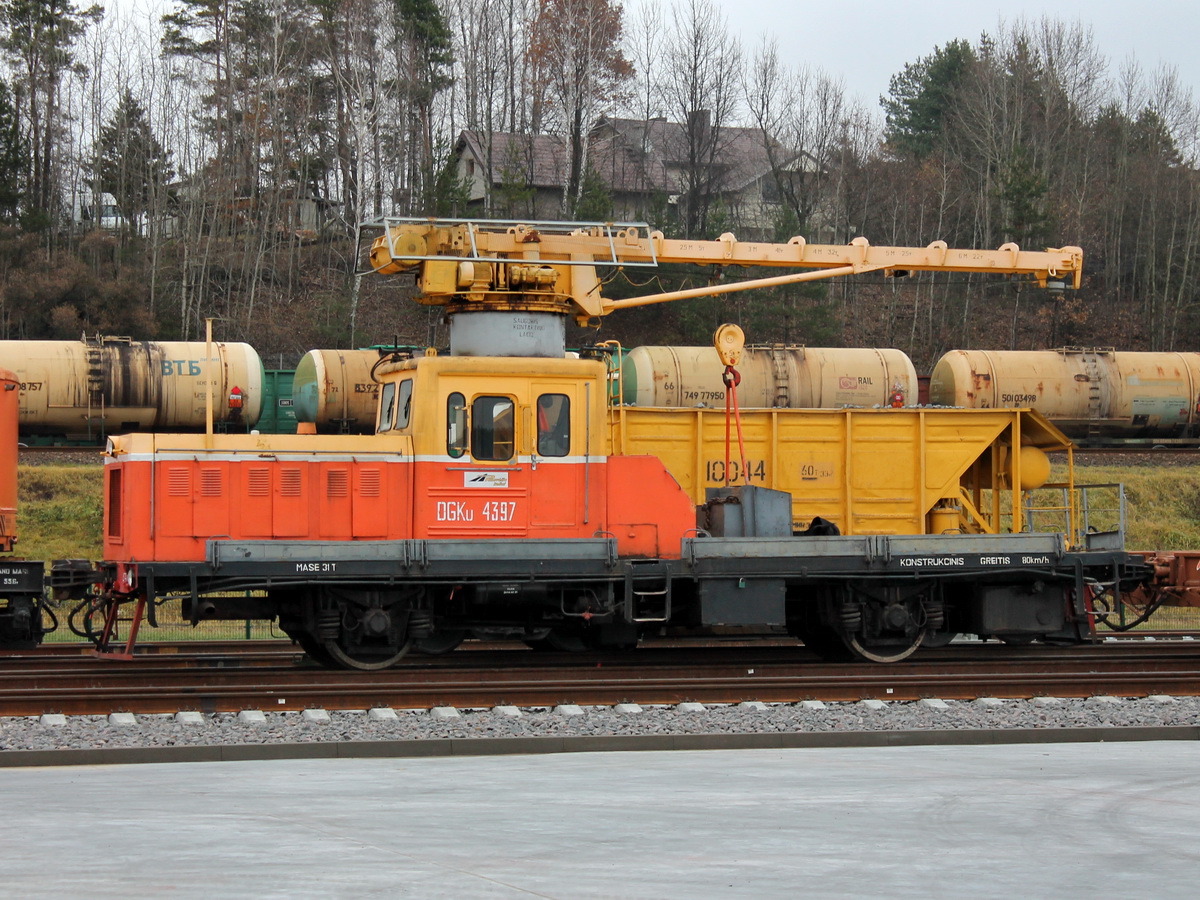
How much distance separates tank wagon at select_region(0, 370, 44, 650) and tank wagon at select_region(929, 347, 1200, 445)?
22.9 meters

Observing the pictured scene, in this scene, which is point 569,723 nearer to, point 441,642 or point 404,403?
point 441,642

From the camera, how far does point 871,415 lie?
696 inches

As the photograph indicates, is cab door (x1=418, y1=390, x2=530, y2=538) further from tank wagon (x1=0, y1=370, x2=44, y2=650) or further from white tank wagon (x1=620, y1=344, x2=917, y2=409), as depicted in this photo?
white tank wagon (x1=620, y1=344, x2=917, y2=409)

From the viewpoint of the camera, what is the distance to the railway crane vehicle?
13359mm

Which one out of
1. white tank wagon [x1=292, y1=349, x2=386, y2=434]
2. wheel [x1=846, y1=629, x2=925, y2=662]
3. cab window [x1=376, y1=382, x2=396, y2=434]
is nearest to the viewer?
cab window [x1=376, y1=382, x2=396, y2=434]

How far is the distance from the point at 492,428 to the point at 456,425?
0.39 meters

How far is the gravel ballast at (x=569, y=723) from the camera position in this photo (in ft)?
33.2

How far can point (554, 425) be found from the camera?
13914mm

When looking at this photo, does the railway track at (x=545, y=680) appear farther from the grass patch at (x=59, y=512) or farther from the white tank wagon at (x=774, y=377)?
the white tank wagon at (x=774, y=377)

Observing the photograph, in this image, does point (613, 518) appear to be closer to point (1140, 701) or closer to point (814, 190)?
point (1140, 701)

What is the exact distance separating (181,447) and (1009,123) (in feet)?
191

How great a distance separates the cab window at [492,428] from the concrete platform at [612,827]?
16.1ft

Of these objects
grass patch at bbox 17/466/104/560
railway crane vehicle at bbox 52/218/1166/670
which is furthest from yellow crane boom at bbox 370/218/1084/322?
grass patch at bbox 17/466/104/560

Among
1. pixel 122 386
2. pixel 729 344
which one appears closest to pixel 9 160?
pixel 122 386
